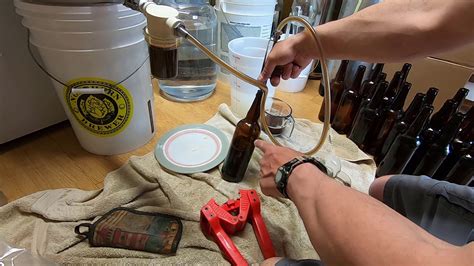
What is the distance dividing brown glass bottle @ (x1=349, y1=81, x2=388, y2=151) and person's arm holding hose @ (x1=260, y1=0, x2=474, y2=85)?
31 centimetres

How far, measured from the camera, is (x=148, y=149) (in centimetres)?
86

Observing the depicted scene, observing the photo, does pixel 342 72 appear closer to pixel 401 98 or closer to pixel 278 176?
pixel 401 98

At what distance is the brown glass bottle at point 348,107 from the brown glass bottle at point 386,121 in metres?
0.10

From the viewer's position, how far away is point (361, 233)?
1.08 ft

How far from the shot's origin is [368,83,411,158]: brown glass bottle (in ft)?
2.65

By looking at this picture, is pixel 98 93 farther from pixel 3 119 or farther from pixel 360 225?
pixel 360 225

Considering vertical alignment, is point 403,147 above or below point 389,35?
below

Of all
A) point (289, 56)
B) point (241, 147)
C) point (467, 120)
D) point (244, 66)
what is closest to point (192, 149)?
point (241, 147)

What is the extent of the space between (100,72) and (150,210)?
334mm

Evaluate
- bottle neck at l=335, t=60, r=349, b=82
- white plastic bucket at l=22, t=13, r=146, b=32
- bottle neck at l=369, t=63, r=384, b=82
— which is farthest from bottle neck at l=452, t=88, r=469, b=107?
white plastic bucket at l=22, t=13, r=146, b=32

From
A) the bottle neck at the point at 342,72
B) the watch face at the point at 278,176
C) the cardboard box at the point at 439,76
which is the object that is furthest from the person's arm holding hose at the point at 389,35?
the cardboard box at the point at 439,76

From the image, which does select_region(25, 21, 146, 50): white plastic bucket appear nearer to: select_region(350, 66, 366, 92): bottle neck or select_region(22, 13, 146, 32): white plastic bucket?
select_region(22, 13, 146, 32): white plastic bucket

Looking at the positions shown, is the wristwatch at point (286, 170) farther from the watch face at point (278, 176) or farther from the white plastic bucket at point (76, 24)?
the white plastic bucket at point (76, 24)

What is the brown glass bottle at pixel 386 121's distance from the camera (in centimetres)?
81
